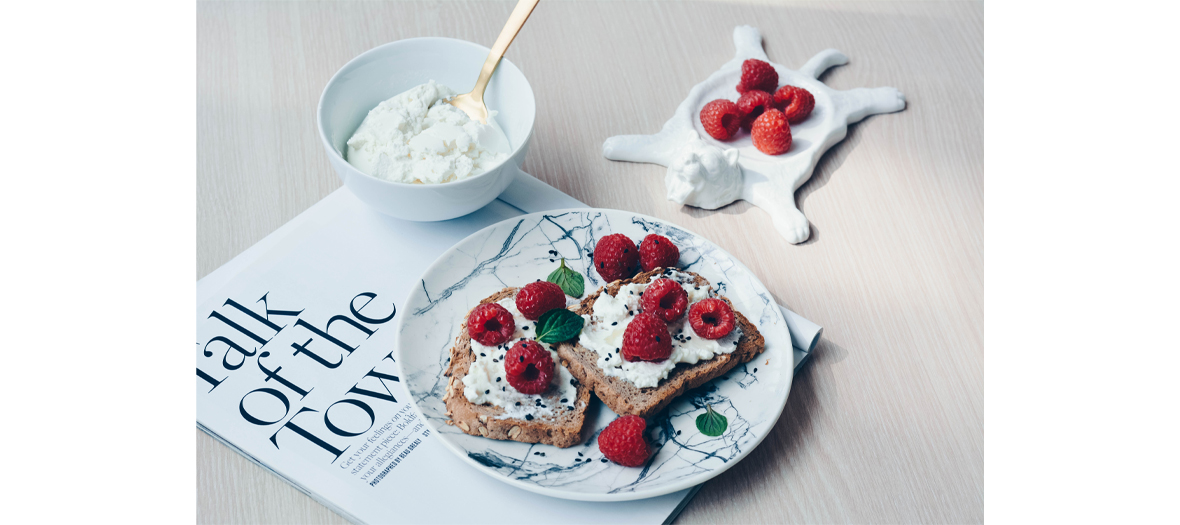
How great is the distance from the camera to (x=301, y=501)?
1076 millimetres

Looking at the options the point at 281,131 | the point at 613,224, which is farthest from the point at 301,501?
the point at 281,131

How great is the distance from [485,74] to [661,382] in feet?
2.30

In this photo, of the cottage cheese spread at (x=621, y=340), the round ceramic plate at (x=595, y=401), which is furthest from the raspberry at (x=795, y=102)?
the cottage cheese spread at (x=621, y=340)

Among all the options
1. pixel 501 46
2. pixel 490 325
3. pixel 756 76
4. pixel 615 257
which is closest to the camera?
pixel 490 325

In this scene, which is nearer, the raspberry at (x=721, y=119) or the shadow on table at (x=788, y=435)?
the shadow on table at (x=788, y=435)

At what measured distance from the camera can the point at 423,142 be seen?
1298mm

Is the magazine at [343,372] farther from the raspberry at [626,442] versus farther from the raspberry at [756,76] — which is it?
the raspberry at [756,76]

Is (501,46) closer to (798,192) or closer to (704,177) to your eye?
(704,177)

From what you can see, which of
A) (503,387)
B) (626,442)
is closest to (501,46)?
(503,387)

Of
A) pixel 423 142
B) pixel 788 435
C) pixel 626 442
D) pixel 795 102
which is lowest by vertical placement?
pixel 788 435

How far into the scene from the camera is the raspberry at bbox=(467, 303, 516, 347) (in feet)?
3.69

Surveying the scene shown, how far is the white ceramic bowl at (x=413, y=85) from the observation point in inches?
49.4

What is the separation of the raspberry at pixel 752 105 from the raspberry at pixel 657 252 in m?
0.47

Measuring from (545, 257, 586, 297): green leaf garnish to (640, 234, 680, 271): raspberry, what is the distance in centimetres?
12
